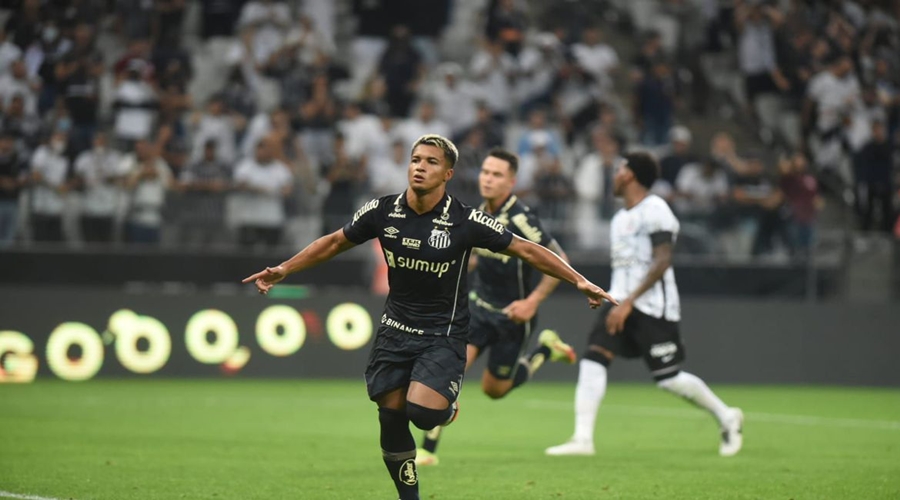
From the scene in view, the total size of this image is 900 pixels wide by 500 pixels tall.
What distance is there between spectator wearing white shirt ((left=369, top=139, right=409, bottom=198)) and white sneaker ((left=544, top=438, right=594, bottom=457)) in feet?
24.6

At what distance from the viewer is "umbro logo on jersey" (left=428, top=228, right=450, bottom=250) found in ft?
25.4

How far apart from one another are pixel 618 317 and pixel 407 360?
3.86 m

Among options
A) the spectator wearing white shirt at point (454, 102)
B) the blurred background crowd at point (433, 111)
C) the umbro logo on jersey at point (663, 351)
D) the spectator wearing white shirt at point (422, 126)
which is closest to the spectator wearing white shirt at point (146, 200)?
the blurred background crowd at point (433, 111)

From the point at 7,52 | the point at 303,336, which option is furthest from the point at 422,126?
the point at 7,52

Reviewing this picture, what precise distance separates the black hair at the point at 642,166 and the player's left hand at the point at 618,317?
1.12m

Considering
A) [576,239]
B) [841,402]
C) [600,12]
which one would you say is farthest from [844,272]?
[600,12]

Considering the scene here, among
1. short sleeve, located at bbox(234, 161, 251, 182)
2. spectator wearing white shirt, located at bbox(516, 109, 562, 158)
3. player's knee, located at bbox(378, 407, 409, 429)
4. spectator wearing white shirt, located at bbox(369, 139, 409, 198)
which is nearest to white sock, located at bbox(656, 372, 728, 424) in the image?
player's knee, located at bbox(378, 407, 409, 429)

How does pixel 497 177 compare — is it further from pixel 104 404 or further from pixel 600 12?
pixel 600 12

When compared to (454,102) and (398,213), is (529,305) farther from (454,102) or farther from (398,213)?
(454,102)

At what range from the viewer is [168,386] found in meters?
17.9

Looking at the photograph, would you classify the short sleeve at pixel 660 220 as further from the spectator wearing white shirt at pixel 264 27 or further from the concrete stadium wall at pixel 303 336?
the spectator wearing white shirt at pixel 264 27

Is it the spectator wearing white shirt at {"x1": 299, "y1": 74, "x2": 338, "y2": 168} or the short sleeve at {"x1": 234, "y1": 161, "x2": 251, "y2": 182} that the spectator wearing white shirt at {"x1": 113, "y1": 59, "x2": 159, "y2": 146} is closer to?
the short sleeve at {"x1": 234, "y1": 161, "x2": 251, "y2": 182}

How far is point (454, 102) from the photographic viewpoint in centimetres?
2189

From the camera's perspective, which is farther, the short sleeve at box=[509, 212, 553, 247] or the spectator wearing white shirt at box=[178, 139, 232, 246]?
the spectator wearing white shirt at box=[178, 139, 232, 246]
